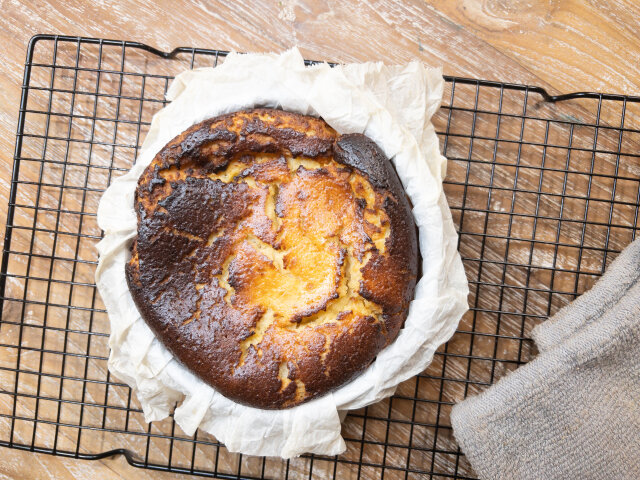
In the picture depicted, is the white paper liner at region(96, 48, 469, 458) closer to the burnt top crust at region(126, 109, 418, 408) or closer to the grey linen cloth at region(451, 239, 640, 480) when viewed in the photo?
the burnt top crust at region(126, 109, 418, 408)

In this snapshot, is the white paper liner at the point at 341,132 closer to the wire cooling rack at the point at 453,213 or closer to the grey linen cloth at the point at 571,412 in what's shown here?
the wire cooling rack at the point at 453,213

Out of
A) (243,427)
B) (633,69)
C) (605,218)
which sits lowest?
(243,427)

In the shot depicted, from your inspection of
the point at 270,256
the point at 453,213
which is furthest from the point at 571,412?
the point at 270,256

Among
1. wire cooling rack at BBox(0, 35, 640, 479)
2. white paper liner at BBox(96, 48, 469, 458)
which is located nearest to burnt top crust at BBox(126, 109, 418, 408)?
white paper liner at BBox(96, 48, 469, 458)

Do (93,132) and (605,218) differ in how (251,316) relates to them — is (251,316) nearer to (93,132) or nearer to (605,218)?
(93,132)

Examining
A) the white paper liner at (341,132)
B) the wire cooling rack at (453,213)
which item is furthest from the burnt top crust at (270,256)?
the wire cooling rack at (453,213)

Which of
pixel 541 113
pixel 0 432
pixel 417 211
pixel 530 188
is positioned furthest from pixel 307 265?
pixel 0 432
